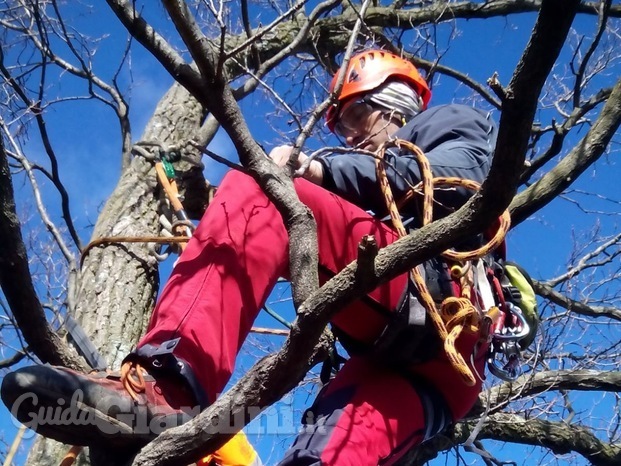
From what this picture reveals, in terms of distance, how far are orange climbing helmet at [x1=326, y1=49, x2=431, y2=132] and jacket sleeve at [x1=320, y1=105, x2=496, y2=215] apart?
445mm

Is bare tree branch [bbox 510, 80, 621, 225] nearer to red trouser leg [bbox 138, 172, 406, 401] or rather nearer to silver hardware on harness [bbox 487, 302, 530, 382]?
silver hardware on harness [bbox 487, 302, 530, 382]

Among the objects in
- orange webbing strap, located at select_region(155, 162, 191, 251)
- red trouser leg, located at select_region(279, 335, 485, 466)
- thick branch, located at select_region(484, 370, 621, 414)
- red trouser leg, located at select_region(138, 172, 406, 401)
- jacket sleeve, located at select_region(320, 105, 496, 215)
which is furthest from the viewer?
thick branch, located at select_region(484, 370, 621, 414)

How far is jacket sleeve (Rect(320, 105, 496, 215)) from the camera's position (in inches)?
83.1

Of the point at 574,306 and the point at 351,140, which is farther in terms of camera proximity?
the point at 574,306

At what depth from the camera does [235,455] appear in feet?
7.95

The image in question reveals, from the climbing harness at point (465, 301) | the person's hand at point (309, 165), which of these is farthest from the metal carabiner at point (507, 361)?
the person's hand at point (309, 165)

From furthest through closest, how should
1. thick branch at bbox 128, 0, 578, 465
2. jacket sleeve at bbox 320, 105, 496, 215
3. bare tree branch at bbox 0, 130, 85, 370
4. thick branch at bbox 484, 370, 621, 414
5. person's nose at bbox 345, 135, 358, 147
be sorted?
thick branch at bbox 484, 370, 621, 414
person's nose at bbox 345, 135, 358, 147
jacket sleeve at bbox 320, 105, 496, 215
bare tree branch at bbox 0, 130, 85, 370
thick branch at bbox 128, 0, 578, 465

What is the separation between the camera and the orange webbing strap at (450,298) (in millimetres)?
1793

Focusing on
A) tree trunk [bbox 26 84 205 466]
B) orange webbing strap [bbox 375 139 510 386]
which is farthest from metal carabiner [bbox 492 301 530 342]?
tree trunk [bbox 26 84 205 466]

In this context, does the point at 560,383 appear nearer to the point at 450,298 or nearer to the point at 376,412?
the point at 376,412

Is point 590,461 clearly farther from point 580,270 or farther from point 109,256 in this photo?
point 109,256

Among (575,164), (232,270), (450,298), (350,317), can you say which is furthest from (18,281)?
(575,164)

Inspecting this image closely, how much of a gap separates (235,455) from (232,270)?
847mm

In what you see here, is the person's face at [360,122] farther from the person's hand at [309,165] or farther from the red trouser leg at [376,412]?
the red trouser leg at [376,412]
